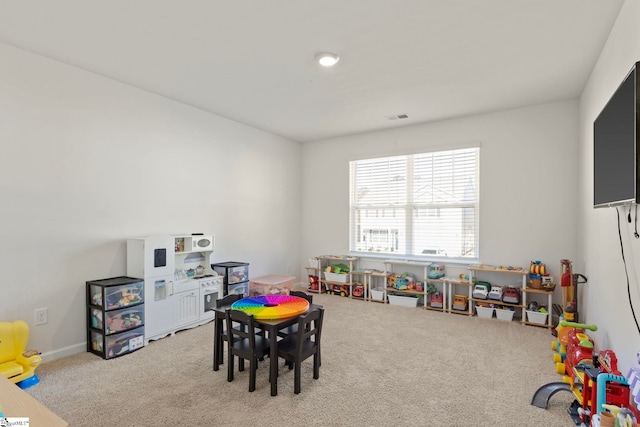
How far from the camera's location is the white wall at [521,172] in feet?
13.6

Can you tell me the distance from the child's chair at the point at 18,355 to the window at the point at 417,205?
14.3 feet

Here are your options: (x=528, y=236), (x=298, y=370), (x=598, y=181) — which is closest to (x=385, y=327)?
(x=298, y=370)

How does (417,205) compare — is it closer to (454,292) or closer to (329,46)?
(454,292)

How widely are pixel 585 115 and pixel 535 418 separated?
3182 mm

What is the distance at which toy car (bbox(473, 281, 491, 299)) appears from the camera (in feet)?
14.3

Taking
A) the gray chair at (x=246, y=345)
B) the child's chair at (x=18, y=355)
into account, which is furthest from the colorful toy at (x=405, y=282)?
the child's chair at (x=18, y=355)

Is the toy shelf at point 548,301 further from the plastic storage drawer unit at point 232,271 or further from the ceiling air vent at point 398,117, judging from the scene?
the plastic storage drawer unit at point 232,271

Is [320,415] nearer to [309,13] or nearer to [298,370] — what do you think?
[298,370]

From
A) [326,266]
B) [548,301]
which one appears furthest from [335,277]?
[548,301]

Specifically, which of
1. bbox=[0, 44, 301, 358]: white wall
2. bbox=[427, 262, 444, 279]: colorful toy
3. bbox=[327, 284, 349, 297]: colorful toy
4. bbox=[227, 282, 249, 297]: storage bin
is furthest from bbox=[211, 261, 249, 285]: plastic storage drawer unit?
bbox=[427, 262, 444, 279]: colorful toy

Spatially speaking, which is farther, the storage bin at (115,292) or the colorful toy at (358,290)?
the colorful toy at (358,290)

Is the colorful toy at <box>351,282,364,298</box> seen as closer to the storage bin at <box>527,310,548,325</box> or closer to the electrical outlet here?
the storage bin at <box>527,310,548,325</box>

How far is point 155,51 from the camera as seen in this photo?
9.55 feet

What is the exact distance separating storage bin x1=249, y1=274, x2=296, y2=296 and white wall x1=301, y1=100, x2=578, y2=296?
106 inches
